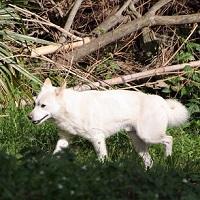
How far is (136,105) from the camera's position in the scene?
8.76 meters

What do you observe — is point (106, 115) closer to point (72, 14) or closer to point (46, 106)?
point (46, 106)

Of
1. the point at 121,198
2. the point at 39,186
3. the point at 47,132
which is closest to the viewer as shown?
the point at 39,186

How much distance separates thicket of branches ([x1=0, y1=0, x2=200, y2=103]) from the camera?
1098 centimetres

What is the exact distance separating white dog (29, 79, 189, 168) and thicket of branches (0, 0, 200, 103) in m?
1.98

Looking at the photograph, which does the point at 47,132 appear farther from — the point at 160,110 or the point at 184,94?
the point at 184,94

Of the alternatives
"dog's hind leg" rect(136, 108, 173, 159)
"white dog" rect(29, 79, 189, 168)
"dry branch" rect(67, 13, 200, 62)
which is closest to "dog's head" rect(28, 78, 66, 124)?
"white dog" rect(29, 79, 189, 168)

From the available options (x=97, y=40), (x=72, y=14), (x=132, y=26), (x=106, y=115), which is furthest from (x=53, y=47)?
(x=106, y=115)

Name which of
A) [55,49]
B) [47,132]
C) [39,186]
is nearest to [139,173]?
[39,186]

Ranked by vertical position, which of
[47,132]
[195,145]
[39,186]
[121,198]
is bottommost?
[195,145]

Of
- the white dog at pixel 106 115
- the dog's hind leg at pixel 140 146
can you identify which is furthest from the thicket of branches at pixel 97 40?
the dog's hind leg at pixel 140 146

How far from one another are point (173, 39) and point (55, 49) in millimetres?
2337

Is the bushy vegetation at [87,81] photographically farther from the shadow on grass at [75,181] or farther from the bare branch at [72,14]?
the bare branch at [72,14]

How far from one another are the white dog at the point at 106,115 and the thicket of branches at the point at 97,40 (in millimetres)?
1978

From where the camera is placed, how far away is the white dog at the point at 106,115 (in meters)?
8.45
